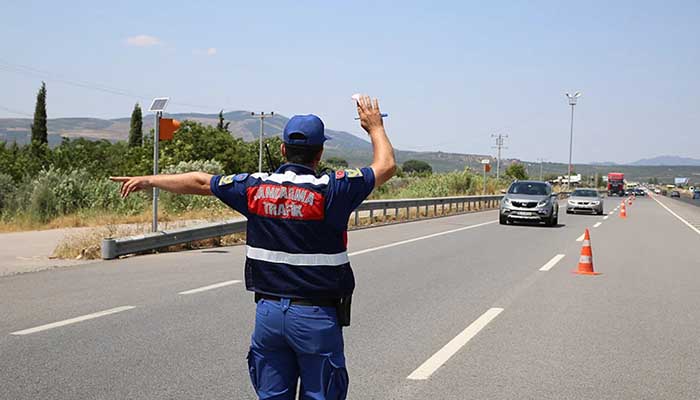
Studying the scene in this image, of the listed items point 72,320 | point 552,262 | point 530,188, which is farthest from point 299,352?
point 530,188

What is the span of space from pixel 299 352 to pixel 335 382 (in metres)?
0.20

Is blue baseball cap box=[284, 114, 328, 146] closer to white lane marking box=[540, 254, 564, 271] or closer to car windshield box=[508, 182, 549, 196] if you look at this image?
white lane marking box=[540, 254, 564, 271]

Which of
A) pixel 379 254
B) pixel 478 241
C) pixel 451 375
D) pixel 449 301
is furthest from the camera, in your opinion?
pixel 478 241

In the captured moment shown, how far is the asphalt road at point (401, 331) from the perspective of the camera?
5.97m

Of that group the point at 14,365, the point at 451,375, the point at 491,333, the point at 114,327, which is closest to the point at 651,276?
the point at 491,333

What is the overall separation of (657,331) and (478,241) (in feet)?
38.5

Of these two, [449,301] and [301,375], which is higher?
[301,375]

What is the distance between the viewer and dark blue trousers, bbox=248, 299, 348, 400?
131 inches

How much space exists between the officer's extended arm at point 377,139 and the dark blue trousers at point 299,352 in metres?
0.66

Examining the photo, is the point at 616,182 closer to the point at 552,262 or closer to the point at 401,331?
the point at 552,262

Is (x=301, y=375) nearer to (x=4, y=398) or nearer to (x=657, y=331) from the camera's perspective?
(x=4, y=398)

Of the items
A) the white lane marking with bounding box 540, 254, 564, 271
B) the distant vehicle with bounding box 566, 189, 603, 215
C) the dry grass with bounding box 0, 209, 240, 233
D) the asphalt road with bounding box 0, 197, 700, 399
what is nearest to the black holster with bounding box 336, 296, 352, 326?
the asphalt road with bounding box 0, 197, 700, 399

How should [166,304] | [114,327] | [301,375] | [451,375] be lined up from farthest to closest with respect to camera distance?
1. [166,304]
2. [114,327]
3. [451,375]
4. [301,375]

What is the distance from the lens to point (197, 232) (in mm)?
16312
